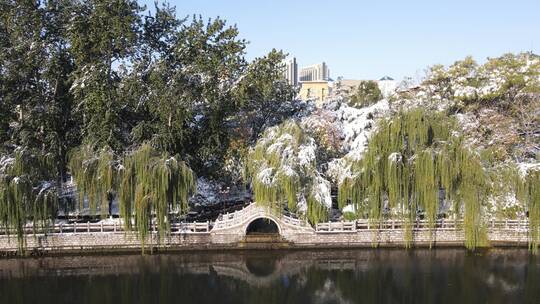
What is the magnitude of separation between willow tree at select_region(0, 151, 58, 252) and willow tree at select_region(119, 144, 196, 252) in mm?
3416

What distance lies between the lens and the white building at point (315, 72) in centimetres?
16962

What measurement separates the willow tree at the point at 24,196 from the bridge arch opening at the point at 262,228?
993cm

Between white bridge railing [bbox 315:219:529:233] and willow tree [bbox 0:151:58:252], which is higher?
willow tree [bbox 0:151:58:252]

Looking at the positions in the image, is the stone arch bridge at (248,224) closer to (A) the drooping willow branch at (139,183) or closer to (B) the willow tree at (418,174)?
(A) the drooping willow branch at (139,183)

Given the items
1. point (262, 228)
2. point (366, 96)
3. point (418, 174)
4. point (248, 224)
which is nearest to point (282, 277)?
point (248, 224)

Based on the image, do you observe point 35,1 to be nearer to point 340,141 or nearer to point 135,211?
point 135,211

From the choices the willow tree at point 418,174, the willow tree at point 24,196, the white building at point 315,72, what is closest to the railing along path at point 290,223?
the willow tree at point 418,174

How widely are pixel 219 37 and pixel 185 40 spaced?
6.46ft

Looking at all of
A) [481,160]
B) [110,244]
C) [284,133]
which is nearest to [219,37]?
[284,133]

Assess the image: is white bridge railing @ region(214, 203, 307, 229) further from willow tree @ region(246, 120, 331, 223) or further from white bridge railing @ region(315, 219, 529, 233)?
white bridge railing @ region(315, 219, 529, 233)

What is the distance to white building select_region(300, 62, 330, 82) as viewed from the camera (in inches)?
6678

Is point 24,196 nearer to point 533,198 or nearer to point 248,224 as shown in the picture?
point 248,224

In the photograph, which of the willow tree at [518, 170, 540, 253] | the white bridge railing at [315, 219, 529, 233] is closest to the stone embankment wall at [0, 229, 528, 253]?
the white bridge railing at [315, 219, 529, 233]

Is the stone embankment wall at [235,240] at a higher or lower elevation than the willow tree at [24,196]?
lower
